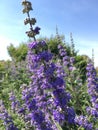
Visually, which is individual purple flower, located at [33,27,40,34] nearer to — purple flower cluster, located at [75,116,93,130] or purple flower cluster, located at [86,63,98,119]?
A: purple flower cluster, located at [75,116,93,130]

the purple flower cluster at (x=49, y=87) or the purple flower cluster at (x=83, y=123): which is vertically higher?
the purple flower cluster at (x=49, y=87)

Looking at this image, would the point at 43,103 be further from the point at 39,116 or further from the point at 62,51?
the point at 62,51

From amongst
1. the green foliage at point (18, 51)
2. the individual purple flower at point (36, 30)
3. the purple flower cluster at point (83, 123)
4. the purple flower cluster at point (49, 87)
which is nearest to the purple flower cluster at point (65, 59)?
the purple flower cluster at point (83, 123)

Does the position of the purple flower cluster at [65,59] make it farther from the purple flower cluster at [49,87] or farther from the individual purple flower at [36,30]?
the individual purple flower at [36,30]

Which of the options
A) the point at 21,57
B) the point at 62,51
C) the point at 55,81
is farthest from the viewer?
the point at 21,57

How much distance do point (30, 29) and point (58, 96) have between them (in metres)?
1.27

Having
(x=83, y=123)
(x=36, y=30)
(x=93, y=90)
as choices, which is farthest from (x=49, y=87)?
(x=93, y=90)

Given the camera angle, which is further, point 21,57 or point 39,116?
point 21,57

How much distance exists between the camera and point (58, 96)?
6930mm

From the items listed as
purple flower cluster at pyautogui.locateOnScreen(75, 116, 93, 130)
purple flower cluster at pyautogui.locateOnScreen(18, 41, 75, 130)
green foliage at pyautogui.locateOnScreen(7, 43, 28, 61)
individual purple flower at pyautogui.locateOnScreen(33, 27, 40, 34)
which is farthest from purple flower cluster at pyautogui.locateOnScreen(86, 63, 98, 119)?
green foliage at pyautogui.locateOnScreen(7, 43, 28, 61)

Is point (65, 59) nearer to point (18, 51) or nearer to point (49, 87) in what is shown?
point (49, 87)

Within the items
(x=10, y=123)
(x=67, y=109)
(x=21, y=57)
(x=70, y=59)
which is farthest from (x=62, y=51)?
(x=21, y=57)

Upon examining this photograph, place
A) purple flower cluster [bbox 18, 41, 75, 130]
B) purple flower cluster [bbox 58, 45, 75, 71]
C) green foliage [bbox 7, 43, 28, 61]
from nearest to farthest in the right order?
purple flower cluster [bbox 18, 41, 75, 130] < purple flower cluster [bbox 58, 45, 75, 71] < green foliage [bbox 7, 43, 28, 61]

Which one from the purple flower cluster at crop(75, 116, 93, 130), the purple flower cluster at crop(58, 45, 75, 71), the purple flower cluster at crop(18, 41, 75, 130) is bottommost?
the purple flower cluster at crop(75, 116, 93, 130)
